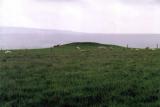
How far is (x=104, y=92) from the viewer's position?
13.4 metres

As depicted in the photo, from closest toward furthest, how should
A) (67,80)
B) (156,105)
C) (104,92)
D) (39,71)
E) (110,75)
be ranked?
(156,105) < (104,92) < (67,80) < (110,75) < (39,71)

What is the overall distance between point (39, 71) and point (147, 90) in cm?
776

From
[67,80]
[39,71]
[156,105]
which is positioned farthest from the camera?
[39,71]

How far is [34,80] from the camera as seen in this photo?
1641cm

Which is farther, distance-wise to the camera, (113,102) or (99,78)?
(99,78)

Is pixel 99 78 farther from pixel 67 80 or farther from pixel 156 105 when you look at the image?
pixel 156 105

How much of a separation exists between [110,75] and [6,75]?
5431mm

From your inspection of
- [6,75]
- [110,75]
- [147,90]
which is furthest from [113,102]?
[6,75]

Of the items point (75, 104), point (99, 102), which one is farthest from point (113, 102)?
point (75, 104)

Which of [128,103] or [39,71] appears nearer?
[128,103]

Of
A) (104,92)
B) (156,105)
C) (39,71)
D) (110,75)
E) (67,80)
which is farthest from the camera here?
(39,71)

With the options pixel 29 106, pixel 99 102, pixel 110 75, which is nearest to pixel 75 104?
pixel 99 102

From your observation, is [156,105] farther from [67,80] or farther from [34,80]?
[34,80]

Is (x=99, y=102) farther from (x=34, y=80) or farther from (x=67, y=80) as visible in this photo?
(x=34, y=80)
